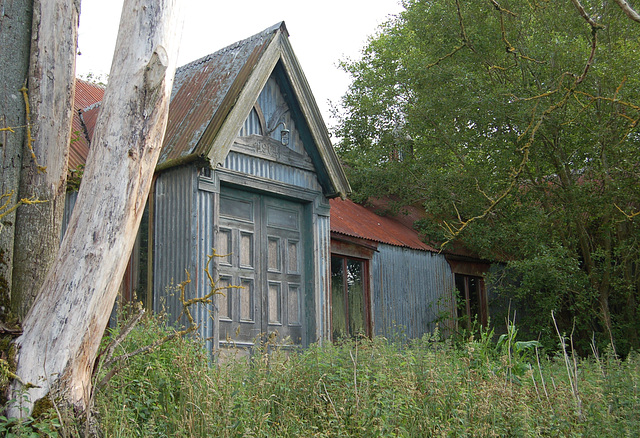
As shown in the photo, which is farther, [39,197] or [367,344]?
[367,344]

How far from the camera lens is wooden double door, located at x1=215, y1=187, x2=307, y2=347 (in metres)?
8.79

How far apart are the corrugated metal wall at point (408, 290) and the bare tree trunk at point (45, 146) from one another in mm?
8484

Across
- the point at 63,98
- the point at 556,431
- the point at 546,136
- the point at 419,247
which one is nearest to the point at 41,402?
the point at 63,98

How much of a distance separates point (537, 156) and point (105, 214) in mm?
11963

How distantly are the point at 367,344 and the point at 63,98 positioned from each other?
153 inches

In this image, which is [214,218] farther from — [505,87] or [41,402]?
[505,87]

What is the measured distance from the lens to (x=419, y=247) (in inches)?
571

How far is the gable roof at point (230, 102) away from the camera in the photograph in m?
8.52

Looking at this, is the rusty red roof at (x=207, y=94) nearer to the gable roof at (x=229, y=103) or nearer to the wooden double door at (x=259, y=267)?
the gable roof at (x=229, y=103)

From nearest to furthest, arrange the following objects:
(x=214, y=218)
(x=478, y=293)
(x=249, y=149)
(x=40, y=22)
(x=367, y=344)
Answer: (x=40, y=22) < (x=367, y=344) < (x=214, y=218) < (x=249, y=149) < (x=478, y=293)

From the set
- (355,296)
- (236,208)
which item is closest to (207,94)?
(236,208)

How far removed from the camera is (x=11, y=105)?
511cm

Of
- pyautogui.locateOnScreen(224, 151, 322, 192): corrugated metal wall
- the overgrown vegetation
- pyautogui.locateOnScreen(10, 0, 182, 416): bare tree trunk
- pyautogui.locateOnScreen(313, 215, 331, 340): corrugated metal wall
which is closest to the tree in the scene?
pyautogui.locateOnScreen(313, 215, 331, 340): corrugated metal wall

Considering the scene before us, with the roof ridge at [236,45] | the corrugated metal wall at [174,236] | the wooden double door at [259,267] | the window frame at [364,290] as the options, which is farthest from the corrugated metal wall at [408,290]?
the corrugated metal wall at [174,236]
